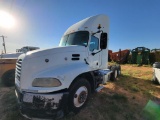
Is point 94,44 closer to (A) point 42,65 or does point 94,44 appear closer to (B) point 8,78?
(A) point 42,65

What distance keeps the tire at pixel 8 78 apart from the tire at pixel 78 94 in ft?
15.0

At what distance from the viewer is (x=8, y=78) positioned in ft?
22.1

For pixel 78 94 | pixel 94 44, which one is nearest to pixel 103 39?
pixel 94 44

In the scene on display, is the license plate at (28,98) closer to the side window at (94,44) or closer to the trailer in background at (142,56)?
the side window at (94,44)

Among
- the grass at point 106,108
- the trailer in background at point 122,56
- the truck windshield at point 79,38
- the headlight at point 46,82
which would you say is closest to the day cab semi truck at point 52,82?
the headlight at point 46,82

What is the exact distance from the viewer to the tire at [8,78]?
21.7 ft

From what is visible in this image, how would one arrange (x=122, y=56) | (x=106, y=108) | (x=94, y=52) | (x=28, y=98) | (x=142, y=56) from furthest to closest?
1. (x=122, y=56)
2. (x=142, y=56)
3. (x=94, y=52)
4. (x=106, y=108)
5. (x=28, y=98)

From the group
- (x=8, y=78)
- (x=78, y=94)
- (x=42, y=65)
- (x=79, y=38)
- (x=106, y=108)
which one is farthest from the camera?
(x=8, y=78)

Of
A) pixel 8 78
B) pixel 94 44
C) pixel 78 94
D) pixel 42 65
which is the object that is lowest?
pixel 8 78

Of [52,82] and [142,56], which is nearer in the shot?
[52,82]

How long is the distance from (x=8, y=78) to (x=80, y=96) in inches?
188

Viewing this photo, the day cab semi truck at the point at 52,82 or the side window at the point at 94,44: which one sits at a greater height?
the side window at the point at 94,44

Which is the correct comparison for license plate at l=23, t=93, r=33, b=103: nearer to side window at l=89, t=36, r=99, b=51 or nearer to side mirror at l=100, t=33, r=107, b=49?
side window at l=89, t=36, r=99, b=51

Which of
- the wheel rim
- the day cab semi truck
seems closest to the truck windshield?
the day cab semi truck
